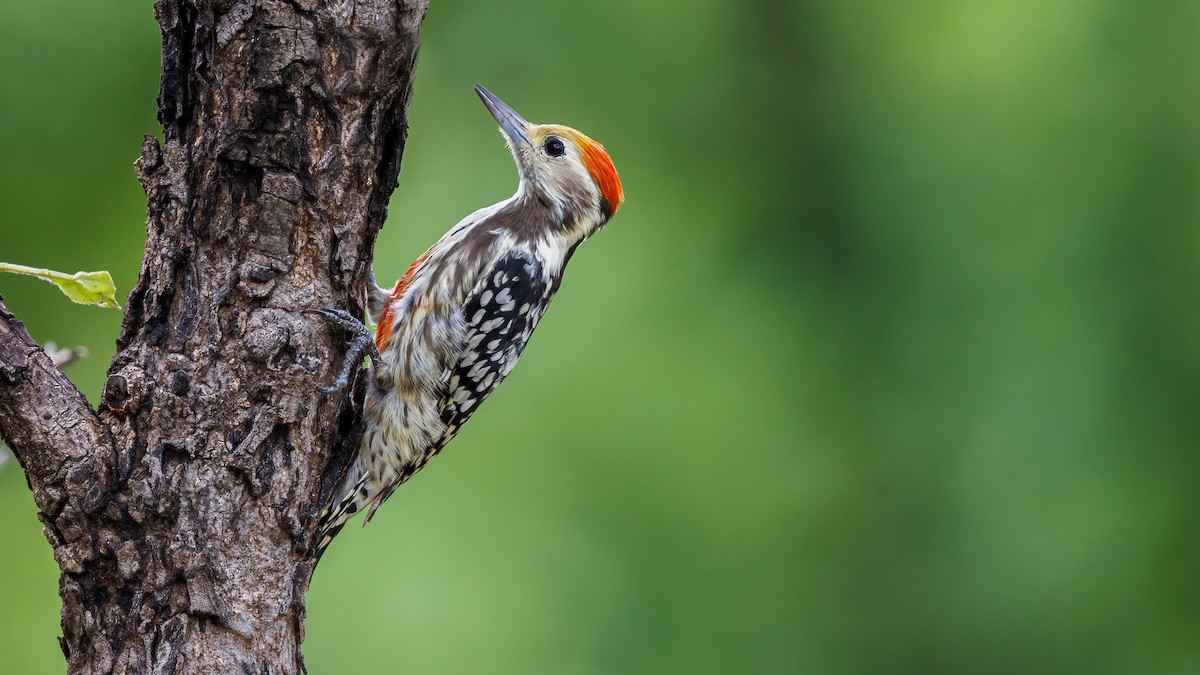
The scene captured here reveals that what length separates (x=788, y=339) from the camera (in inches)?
186

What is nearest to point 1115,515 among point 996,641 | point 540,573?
point 996,641

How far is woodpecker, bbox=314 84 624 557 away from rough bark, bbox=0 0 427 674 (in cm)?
52

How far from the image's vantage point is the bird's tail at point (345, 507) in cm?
211

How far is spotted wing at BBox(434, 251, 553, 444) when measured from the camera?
2668mm

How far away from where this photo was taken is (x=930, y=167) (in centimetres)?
457

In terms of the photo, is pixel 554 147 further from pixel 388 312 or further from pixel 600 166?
pixel 388 312

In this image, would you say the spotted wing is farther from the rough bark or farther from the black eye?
the rough bark

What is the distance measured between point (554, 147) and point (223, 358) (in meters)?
1.45

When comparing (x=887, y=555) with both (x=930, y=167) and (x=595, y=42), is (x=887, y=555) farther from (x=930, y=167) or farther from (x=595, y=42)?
(x=595, y=42)

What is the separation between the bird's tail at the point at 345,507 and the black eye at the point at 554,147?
115 centimetres

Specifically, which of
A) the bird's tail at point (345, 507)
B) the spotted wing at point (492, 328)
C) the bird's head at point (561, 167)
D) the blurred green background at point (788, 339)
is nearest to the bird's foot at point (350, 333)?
the bird's tail at point (345, 507)

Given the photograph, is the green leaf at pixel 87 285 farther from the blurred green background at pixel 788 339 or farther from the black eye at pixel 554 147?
the blurred green background at pixel 788 339

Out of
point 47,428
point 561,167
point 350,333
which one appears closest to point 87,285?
point 47,428

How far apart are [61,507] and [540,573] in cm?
281
